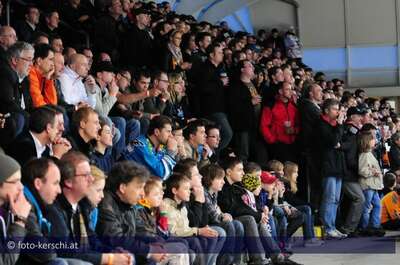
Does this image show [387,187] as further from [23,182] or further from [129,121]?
[23,182]

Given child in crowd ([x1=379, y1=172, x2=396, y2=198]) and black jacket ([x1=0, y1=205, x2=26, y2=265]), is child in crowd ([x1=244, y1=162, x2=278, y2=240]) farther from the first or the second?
black jacket ([x1=0, y1=205, x2=26, y2=265])

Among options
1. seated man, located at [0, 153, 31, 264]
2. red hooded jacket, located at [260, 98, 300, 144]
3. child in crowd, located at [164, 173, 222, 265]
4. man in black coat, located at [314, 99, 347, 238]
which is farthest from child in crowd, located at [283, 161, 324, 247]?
seated man, located at [0, 153, 31, 264]

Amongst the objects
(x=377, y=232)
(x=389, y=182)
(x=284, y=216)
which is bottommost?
(x=377, y=232)

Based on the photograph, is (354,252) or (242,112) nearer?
(354,252)

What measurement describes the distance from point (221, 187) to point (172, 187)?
1253 millimetres

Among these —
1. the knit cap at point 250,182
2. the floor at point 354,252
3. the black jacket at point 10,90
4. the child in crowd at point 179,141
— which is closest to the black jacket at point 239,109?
the floor at point 354,252

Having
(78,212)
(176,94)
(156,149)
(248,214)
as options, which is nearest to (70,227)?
(78,212)

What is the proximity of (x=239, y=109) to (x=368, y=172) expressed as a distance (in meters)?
2.03

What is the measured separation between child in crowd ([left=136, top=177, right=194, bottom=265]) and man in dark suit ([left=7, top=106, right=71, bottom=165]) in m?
0.73

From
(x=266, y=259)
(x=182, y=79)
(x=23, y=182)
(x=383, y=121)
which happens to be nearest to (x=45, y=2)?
(x=182, y=79)

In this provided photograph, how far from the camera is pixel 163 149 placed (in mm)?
8250

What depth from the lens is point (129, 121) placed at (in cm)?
858

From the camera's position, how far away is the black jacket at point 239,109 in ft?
38.3

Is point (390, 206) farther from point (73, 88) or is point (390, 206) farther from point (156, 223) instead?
point (156, 223)
